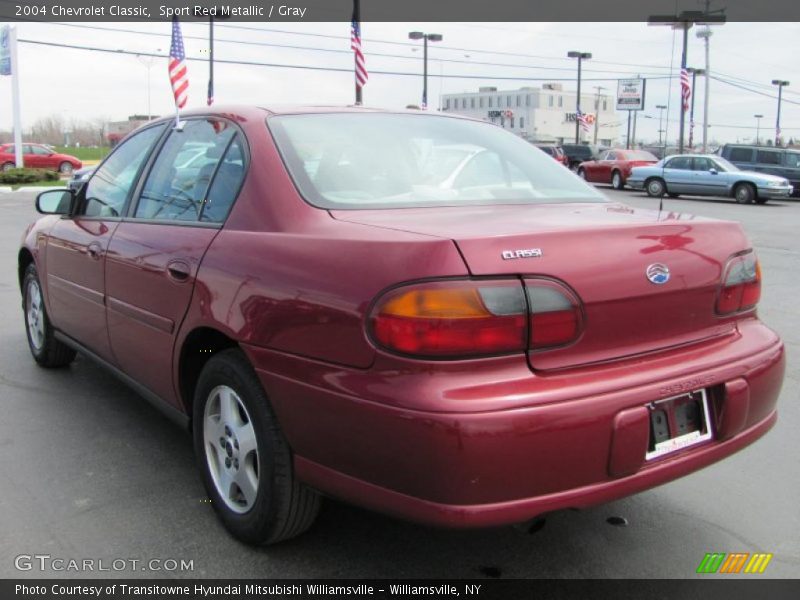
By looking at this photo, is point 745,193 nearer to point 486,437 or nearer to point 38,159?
point 486,437

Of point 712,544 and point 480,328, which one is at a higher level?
point 480,328

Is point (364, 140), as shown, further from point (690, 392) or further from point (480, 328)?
point (690, 392)

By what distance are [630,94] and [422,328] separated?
70468mm

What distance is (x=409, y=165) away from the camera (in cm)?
310

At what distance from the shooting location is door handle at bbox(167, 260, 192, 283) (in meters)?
3.02

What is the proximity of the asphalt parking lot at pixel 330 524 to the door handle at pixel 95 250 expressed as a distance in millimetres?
913

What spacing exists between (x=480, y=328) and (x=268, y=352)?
77 cm

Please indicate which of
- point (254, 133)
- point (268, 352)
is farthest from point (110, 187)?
point (268, 352)

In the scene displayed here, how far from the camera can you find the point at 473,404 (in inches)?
82.7

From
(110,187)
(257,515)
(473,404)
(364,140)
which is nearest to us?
(473,404)

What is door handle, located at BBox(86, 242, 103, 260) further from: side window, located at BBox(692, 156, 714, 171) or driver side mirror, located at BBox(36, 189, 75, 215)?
side window, located at BBox(692, 156, 714, 171)

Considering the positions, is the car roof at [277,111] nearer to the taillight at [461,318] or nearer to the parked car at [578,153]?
the taillight at [461,318]

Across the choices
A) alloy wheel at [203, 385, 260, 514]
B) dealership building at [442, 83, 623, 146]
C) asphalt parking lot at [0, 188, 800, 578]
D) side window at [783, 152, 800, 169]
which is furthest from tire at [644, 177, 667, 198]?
dealership building at [442, 83, 623, 146]

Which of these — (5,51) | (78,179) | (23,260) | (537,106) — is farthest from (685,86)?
(537,106)
